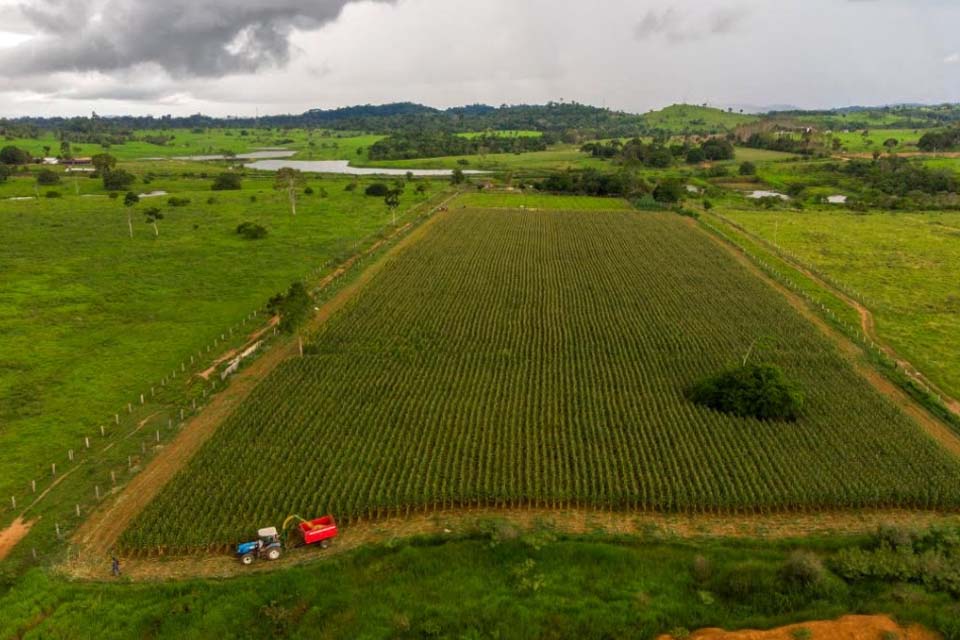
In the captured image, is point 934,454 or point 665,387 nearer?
point 934,454

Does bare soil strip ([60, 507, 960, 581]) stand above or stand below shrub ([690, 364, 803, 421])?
below

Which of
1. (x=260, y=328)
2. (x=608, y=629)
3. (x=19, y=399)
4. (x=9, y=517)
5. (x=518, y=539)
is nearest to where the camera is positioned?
(x=608, y=629)

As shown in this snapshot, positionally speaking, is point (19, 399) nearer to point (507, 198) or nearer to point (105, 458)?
point (105, 458)

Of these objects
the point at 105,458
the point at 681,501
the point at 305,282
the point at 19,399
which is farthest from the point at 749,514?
the point at 305,282

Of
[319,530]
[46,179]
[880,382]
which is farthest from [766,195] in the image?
[46,179]

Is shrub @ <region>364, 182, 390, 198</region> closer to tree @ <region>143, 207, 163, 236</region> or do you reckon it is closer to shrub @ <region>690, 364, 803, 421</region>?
tree @ <region>143, 207, 163, 236</region>

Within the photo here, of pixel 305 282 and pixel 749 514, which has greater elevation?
pixel 305 282

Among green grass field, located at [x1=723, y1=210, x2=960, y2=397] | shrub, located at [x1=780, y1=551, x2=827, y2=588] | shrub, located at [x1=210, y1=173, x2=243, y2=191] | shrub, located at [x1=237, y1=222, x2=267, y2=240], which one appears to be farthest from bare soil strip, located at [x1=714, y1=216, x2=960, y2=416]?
shrub, located at [x1=210, y1=173, x2=243, y2=191]

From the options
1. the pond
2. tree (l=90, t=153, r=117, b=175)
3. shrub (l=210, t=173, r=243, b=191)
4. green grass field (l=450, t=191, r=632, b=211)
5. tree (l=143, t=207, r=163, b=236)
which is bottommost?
tree (l=143, t=207, r=163, b=236)
